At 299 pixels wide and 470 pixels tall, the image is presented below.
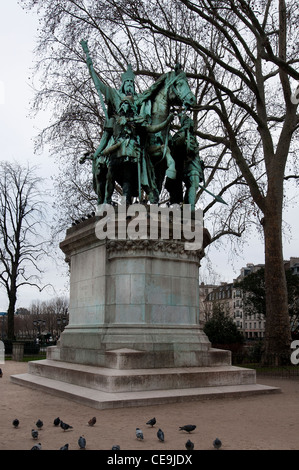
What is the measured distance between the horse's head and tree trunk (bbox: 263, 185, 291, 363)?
36.7 feet

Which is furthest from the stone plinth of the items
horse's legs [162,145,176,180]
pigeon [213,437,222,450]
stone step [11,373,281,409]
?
pigeon [213,437,222,450]

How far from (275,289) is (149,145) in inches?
466

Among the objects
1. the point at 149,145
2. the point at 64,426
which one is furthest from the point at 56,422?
the point at 149,145

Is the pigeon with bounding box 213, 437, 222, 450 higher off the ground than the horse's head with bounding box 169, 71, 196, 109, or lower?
lower

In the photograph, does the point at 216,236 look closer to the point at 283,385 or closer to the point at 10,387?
the point at 283,385

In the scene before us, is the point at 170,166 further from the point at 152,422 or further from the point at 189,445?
the point at 189,445

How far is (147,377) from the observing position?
30.6 feet

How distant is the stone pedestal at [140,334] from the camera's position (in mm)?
9555

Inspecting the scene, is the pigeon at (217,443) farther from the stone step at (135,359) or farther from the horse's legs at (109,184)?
the horse's legs at (109,184)

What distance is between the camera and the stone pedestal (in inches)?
376

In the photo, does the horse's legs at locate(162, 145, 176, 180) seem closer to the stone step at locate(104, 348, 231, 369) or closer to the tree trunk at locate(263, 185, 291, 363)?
the stone step at locate(104, 348, 231, 369)

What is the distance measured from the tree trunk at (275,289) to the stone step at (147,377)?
10.6 m

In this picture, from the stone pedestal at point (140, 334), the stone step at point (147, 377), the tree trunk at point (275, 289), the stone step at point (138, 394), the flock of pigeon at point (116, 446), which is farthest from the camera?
the tree trunk at point (275, 289)

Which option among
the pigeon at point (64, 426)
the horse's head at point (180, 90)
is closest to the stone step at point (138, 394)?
the pigeon at point (64, 426)
